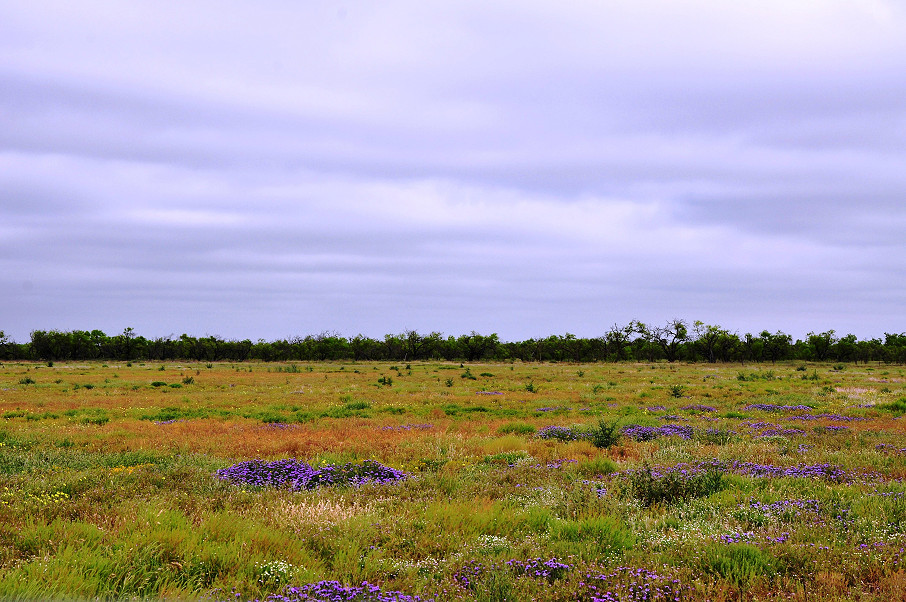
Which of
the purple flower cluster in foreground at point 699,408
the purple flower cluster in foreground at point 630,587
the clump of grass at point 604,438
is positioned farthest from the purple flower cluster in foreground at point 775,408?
the purple flower cluster in foreground at point 630,587

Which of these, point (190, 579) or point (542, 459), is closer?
point (190, 579)

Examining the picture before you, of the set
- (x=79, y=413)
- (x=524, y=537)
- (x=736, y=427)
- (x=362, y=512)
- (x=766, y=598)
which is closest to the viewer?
(x=766, y=598)

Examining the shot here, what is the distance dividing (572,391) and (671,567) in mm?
29419

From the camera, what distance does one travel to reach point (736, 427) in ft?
60.7

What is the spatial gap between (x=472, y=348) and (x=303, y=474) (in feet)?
390

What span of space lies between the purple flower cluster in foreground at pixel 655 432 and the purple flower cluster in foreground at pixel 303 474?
28.9 feet

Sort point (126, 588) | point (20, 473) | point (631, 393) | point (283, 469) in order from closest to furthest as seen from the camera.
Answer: point (126, 588) → point (20, 473) → point (283, 469) → point (631, 393)

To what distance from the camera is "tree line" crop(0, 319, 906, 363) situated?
11925 cm

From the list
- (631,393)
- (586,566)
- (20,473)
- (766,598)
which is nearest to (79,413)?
(20,473)

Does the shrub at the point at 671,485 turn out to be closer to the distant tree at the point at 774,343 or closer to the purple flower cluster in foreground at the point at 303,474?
the purple flower cluster in foreground at the point at 303,474

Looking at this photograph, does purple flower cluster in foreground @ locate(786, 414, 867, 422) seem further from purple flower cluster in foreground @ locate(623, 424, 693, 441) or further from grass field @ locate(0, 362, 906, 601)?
purple flower cluster in foreground @ locate(623, 424, 693, 441)

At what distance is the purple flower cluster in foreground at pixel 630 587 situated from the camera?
214 inches

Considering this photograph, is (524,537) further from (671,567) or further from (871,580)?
(871,580)

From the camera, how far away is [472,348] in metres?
129
